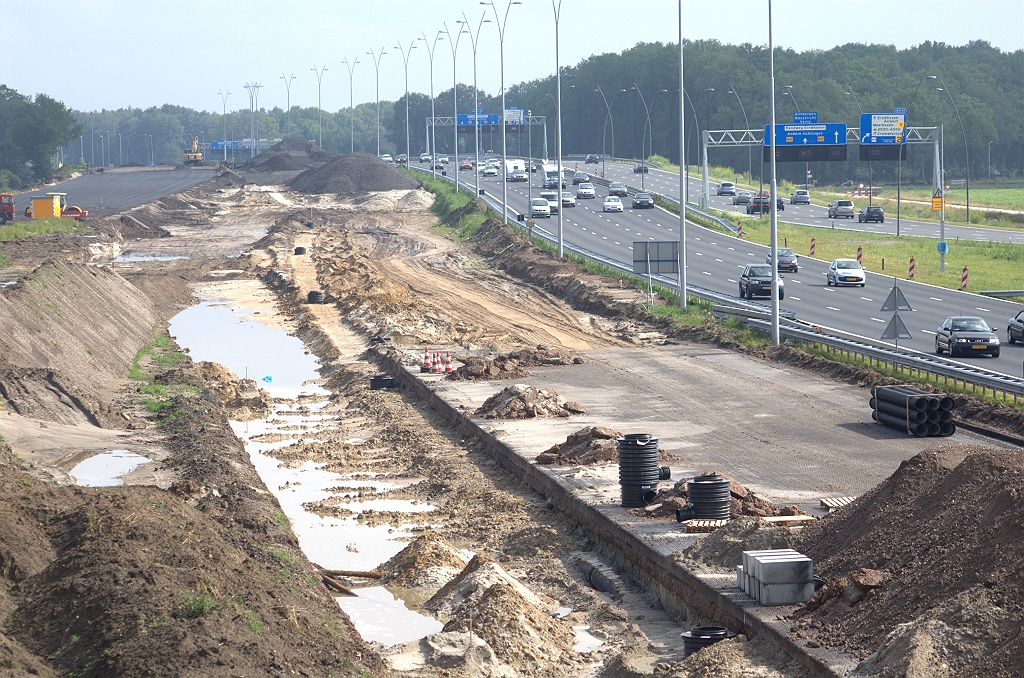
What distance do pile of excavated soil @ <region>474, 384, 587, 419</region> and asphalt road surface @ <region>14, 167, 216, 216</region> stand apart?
82.2m

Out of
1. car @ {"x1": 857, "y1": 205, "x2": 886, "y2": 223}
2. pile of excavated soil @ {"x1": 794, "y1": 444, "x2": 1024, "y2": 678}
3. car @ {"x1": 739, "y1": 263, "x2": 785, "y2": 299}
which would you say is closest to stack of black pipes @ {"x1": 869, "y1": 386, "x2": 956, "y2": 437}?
pile of excavated soil @ {"x1": 794, "y1": 444, "x2": 1024, "y2": 678}

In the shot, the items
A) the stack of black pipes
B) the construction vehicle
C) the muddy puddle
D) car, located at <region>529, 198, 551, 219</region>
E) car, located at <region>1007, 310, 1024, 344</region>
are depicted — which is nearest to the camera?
the muddy puddle

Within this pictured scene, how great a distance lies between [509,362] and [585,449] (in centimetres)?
1153

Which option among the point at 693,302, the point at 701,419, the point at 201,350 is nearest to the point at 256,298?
the point at 201,350

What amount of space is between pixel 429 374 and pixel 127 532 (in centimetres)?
2114

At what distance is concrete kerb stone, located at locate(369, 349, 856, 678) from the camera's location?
1275cm

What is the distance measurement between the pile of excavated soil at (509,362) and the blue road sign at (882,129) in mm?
48892

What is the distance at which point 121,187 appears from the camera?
134 m

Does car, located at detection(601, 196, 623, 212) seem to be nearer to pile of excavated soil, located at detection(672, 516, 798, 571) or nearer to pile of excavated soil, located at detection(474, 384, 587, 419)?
pile of excavated soil, located at detection(474, 384, 587, 419)

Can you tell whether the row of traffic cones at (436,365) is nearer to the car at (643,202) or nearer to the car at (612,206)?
the car at (612,206)

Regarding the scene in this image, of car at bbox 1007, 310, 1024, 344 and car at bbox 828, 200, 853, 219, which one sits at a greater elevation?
car at bbox 828, 200, 853, 219

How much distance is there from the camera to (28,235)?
7856cm

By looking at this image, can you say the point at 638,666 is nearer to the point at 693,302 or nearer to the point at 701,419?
the point at 701,419

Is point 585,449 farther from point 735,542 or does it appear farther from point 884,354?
point 884,354
